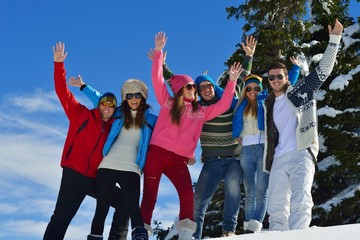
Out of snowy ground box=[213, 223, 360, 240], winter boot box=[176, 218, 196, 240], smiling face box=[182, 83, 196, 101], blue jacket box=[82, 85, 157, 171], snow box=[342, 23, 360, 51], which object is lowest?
snowy ground box=[213, 223, 360, 240]

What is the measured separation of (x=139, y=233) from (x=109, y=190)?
65 cm

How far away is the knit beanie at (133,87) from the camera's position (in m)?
5.66

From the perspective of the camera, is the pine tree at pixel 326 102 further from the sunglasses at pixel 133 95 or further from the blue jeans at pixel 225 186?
the sunglasses at pixel 133 95

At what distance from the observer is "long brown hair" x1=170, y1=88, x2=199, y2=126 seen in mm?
5570

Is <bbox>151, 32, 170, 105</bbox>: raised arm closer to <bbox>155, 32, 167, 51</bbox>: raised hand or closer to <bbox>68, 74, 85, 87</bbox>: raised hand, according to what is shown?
<bbox>155, 32, 167, 51</bbox>: raised hand

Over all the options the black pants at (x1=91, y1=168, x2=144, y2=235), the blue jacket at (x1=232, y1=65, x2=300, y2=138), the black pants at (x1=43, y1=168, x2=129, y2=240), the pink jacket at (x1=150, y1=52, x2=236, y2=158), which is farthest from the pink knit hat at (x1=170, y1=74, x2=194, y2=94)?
the black pants at (x1=43, y1=168, x2=129, y2=240)

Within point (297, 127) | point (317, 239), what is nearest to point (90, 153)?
point (297, 127)

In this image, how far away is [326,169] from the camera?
12.8 m

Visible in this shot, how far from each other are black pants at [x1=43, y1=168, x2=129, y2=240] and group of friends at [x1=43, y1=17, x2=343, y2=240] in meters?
0.01

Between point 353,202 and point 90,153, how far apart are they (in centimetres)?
859

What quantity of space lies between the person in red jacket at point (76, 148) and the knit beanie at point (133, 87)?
169 millimetres

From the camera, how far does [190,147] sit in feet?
18.4

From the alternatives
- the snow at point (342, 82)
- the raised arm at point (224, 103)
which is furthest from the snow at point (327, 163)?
the raised arm at point (224, 103)

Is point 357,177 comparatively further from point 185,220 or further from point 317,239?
point 317,239
